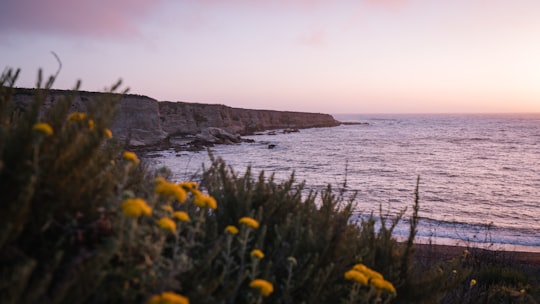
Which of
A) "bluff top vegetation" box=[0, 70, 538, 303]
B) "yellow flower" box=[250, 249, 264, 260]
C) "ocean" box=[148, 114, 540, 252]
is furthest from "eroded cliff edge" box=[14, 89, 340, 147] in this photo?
"yellow flower" box=[250, 249, 264, 260]

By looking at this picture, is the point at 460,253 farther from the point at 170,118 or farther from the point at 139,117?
the point at 170,118

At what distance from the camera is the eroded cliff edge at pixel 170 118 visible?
3453cm

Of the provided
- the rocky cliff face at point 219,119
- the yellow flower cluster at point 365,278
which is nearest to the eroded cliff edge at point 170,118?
the rocky cliff face at point 219,119

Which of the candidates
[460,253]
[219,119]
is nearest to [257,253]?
[460,253]

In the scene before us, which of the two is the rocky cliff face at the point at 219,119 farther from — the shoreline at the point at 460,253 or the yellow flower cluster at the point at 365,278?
the yellow flower cluster at the point at 365,278

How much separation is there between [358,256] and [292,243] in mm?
479

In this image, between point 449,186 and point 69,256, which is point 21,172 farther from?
point 449,186

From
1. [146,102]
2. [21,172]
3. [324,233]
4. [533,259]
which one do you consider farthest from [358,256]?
[146,102]

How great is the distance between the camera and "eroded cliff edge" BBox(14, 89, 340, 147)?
3453cm

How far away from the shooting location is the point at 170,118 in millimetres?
48406

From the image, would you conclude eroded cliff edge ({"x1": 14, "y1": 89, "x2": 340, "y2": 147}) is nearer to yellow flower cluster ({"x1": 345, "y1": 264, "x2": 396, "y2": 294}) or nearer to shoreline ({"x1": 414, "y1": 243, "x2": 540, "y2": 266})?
shoreline ({"x1": 414, "y1": 243, "x2": 540, "y2": 266})

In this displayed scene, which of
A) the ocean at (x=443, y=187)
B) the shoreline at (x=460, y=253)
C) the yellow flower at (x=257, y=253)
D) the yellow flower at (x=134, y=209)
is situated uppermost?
the yellow flower at (x=134, y=209)

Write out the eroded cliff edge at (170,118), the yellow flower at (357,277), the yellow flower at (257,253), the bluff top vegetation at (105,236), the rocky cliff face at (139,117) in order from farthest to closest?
the rocky cliff face at (139,117), the eroded cliff edge at (170,118), the yellow flower at (357,277), the yellow flower at (257,253), the bluff top vegetation at (105,236)

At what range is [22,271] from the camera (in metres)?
1.20
